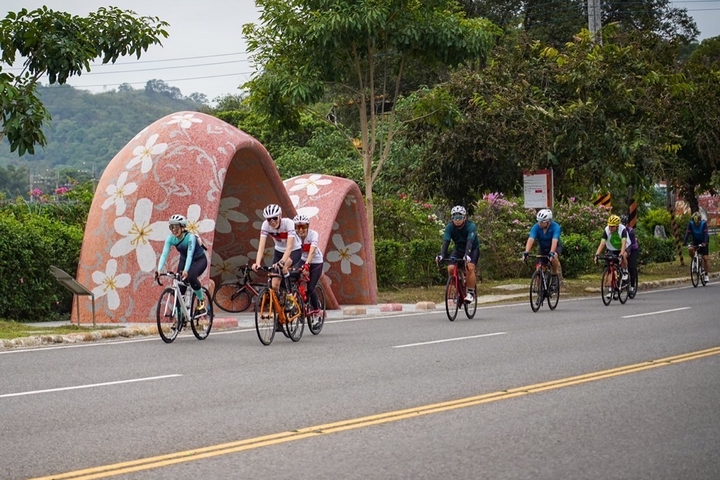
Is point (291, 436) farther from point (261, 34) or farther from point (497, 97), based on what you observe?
point (497, 97)

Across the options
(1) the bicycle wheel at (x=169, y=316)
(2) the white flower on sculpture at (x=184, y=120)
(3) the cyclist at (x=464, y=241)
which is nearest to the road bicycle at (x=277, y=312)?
(1) the bicycle wheel at (x=169, y=316)

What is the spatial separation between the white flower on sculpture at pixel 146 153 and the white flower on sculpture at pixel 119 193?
33 cm

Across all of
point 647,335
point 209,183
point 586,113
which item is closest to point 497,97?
point 586,113

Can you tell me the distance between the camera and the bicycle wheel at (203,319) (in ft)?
54.7

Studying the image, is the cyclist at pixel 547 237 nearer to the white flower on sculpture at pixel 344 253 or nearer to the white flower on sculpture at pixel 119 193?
the white flower on sculpture at pixel 344 253

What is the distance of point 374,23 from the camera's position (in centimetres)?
2416

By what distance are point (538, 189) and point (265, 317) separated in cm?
1490

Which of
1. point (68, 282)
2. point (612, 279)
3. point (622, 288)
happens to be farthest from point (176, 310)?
point (622, 288)

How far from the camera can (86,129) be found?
6988 inches

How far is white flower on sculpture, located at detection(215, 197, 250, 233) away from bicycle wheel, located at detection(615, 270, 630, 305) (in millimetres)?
7767

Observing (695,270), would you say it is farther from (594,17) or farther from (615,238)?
(615,238)

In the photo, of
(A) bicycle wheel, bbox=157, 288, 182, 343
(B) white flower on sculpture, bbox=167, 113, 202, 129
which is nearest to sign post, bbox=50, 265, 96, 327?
(A) bicycle wheel, bbox=157, 288, 182, 343

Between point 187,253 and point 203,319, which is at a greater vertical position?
point 187,253

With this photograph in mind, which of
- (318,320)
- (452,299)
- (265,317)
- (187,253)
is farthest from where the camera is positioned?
(452,299)
